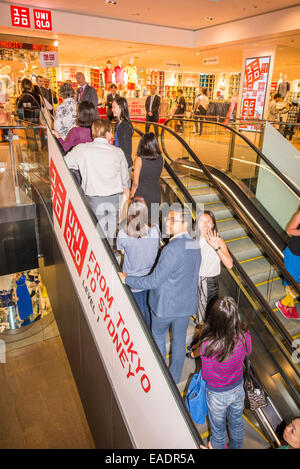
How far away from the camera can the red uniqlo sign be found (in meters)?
8.84

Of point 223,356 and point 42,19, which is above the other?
point 42,19

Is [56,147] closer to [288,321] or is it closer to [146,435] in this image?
[146,435]

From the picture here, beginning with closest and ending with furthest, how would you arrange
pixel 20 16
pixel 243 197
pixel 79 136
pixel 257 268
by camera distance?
1. pixel 79 136
2. pixel 257 268
3. pixel 243 197
4. pixel 20 16

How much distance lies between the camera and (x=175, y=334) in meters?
2.82

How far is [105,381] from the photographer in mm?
3365

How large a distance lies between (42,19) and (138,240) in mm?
8751

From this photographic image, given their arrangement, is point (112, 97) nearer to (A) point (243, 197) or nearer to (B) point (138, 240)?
(A) point (243, 197)

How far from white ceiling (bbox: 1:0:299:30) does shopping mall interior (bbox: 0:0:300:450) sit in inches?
2.8

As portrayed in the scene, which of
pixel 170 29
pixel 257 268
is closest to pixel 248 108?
pixel 170 29

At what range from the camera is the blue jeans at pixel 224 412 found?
243cm

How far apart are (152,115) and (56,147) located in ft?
17.1

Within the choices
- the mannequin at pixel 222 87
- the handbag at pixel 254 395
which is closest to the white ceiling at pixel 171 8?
the handbag at pixel 254 395

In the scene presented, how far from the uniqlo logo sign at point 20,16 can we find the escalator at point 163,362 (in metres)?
5.45
